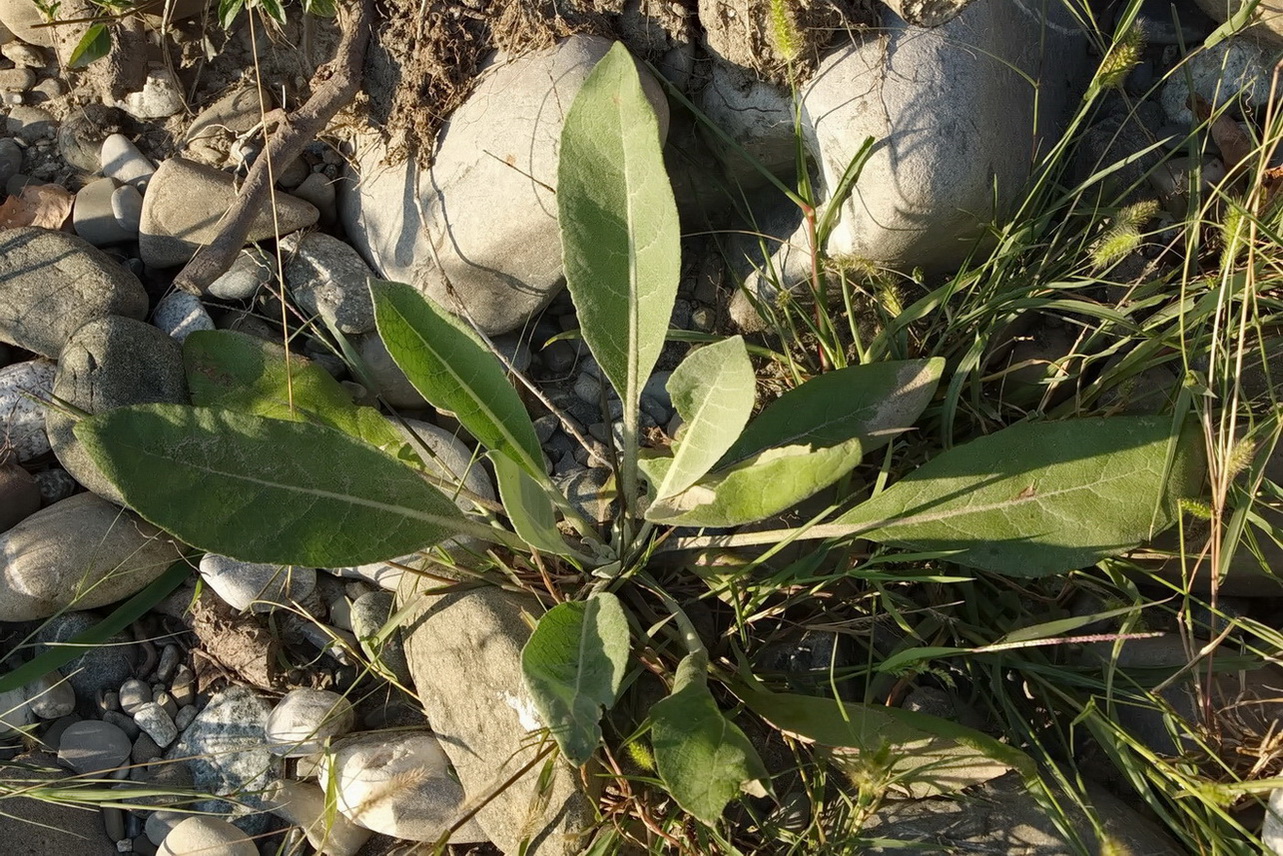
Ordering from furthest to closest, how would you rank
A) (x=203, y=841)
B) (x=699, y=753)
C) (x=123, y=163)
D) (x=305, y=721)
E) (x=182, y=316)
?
(x=123, y=163) < (x=182, y=316) < (x=305, y=721) < (x=203, y=841) < (x=699, y=753)

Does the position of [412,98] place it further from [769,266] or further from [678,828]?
[678,828]

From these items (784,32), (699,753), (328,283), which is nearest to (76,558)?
(328,283)

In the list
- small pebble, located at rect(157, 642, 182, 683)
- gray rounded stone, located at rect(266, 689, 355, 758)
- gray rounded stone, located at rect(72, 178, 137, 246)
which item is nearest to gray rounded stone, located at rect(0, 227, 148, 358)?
gray rounded stone, located at rect(72, 178, 137, 246)

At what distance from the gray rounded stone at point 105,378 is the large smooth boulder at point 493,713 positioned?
66cm

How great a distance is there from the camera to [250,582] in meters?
1.87

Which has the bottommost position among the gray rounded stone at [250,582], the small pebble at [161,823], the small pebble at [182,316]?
the small pebble at [161,823]

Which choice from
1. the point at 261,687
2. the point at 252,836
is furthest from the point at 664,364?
the point at 252,836

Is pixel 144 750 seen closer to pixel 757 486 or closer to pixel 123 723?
pixel 123 723

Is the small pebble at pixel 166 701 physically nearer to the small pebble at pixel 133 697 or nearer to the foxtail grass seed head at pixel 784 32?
the small pebble at pixel 133 697

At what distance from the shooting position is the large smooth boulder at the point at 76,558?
182cm

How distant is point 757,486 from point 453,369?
0.56 meters

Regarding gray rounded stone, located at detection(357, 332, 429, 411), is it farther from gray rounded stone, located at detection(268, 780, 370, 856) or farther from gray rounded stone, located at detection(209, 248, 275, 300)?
gray rounded stone, located at detection(268, 780, 370, 856)

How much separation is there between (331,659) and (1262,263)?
73.5 inches

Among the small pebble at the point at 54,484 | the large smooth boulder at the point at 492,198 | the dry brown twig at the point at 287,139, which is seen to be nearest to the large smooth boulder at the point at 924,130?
the large smooth boulder at the point at 492,198
